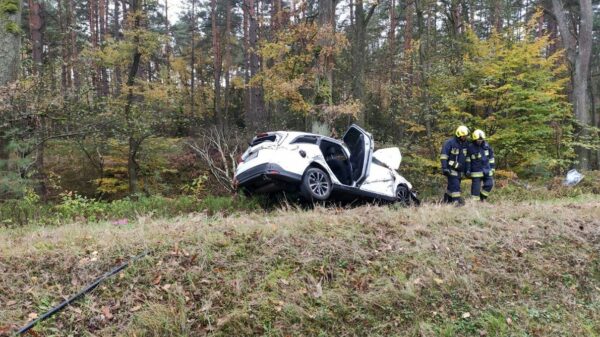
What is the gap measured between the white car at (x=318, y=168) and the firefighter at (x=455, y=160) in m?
1.14

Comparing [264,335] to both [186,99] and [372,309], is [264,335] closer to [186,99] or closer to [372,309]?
[372,309]

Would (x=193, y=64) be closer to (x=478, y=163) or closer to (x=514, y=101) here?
(x=514, y=101)

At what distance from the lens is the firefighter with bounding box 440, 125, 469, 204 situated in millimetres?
9352

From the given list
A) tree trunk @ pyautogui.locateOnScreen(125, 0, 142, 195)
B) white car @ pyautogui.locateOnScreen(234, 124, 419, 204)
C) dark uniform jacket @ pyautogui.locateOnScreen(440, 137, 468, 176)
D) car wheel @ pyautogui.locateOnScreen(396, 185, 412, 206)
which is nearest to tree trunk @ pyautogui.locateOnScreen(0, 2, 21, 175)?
tree trunk @ pyautogui.locateOnScreen(125, 0, 142, 195)

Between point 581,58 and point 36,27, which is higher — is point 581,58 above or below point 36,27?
below

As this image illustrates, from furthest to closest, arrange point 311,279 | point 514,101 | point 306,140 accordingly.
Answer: point 514,101 → point 306,140 → point 311,279

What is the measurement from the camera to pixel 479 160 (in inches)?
379

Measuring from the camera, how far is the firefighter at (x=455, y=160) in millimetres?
9352

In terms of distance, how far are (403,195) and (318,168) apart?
9.51 feet

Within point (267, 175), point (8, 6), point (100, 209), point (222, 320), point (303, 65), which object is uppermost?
point (8, 6)

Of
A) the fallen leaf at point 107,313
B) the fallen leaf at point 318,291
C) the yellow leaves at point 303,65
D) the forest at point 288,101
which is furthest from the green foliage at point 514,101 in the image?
the fallen leaf at point 107,313

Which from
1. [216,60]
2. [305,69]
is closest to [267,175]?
[305,69]

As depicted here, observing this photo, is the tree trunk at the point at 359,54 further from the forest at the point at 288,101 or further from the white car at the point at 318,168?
the white car at the point at 318,168

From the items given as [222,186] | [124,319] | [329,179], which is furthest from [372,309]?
[222,186]
